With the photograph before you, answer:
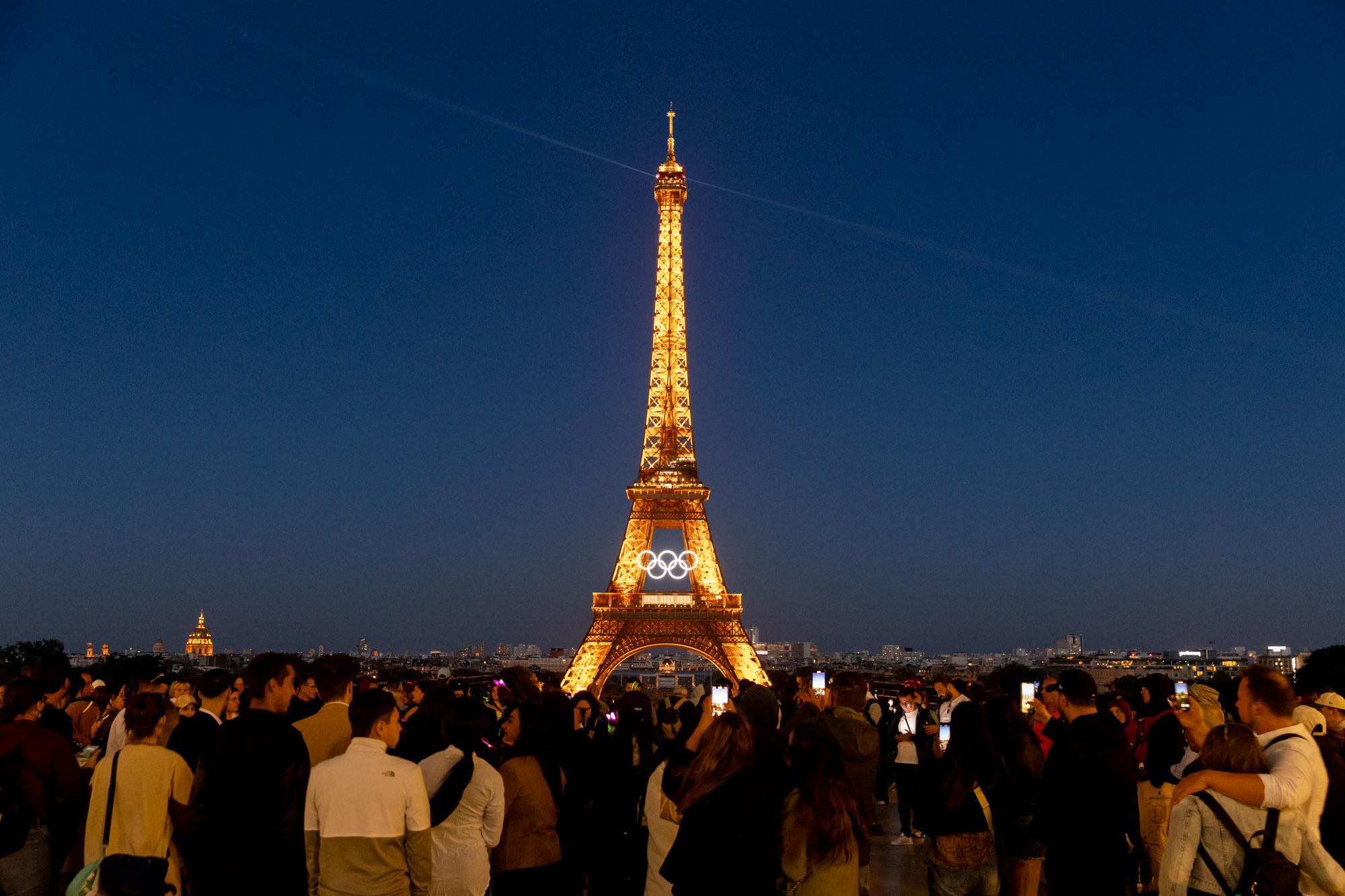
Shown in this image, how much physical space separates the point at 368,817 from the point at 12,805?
287cm

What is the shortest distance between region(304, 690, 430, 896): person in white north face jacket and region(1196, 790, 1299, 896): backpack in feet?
12.9

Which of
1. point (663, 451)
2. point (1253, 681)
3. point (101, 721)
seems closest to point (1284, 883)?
point (1253, 681)

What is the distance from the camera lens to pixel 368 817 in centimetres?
565

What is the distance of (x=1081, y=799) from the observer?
22.7 ft

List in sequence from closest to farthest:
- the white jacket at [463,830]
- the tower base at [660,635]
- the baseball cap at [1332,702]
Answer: the white jacket at [463,830], the baseball cap at [1332,702], the tower base at [660,635]

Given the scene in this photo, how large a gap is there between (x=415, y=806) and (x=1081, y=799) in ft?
13.6

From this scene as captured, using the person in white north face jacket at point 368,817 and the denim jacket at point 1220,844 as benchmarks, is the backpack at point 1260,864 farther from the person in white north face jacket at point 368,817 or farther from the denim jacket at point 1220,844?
the person in white north face jacket at point 368,817

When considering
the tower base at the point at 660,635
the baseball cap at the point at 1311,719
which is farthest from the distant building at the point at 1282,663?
the tower base at the point at 660,635

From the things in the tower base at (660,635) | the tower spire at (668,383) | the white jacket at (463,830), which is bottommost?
the white jacket at (463,830)

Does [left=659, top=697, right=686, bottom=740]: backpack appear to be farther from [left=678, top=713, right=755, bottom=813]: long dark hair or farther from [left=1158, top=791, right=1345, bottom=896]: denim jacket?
[left=1158, top=791, right=1345, bottom=896]: denim jacket

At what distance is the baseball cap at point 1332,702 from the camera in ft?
30.0

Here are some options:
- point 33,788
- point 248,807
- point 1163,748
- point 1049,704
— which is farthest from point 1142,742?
point 33,788

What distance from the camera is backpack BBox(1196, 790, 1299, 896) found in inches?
195

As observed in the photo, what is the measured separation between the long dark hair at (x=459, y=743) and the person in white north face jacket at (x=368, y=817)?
0.24 meters
